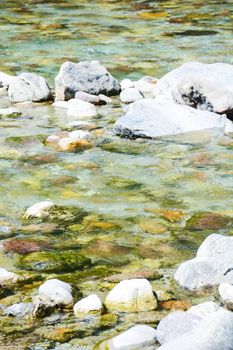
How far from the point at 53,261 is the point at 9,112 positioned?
2.70 meters

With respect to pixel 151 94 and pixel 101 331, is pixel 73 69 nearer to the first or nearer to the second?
pixel 151 94

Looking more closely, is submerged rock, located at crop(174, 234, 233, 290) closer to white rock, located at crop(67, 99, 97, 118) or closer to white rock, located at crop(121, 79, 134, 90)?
white rock, located at crop(67, 99, 97, 118)

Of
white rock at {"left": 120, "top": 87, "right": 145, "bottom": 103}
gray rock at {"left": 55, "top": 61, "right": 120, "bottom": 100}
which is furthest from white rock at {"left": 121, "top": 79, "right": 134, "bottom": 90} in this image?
white rock at {"left": 120, "top": 87, "right": 145, "bottom": 103}

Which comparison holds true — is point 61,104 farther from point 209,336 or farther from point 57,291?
point 209,336

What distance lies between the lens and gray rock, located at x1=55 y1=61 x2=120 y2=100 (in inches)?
255

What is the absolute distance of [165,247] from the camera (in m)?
3.72

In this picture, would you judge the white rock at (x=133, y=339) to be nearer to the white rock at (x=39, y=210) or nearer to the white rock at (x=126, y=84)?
the white rock at (x=39, y=210)

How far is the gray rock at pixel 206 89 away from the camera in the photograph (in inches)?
228

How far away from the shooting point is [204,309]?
2994mm

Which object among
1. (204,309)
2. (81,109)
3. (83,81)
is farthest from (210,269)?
(83,81)

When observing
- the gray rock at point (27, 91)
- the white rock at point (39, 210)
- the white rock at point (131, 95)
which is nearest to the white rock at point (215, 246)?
the white rock at point (39, 210)

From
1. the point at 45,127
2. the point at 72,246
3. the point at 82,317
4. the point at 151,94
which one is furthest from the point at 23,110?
the point at 82,317

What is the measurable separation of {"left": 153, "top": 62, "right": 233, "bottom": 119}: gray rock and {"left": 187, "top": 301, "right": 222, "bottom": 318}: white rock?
2.88m

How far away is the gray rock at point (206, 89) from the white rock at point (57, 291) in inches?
110
